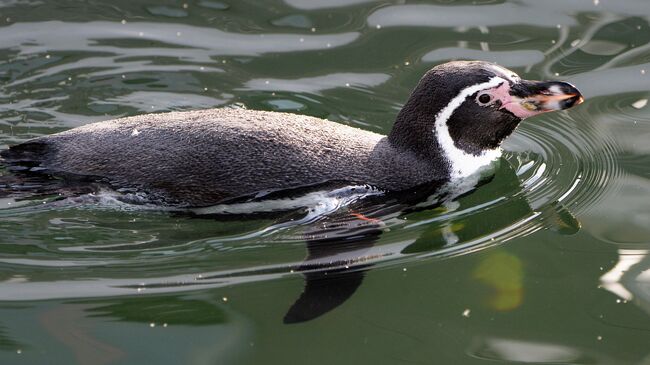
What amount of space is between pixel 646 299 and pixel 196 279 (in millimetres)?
2088

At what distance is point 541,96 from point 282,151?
143 cm

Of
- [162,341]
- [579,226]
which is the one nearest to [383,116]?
[579,226]

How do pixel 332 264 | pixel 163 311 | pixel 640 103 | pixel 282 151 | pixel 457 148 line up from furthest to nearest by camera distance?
pixel 640 103, pixel 457 148, pixel 282 151, pixel 332 264, pixel 163 311

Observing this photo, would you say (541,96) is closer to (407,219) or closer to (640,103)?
(407,219)

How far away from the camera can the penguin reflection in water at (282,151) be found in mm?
5297

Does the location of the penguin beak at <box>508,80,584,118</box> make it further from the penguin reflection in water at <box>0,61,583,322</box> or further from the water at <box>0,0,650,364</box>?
the water at <box>0,0,650,364</box>

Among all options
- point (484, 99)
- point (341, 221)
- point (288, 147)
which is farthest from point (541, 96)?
point (288, 147)

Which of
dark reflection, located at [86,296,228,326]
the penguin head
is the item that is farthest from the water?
the penguin head

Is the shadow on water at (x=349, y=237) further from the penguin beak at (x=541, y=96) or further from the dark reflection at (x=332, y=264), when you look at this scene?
the penguin beak at (x=541, y=96)

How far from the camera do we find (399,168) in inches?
219

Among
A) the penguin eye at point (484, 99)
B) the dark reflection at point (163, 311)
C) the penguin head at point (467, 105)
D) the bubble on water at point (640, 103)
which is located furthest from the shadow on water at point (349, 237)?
the bubble on water at point (640, 103)

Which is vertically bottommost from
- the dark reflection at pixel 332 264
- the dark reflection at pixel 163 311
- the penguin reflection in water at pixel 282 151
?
the dark reflection at pixel 163 311

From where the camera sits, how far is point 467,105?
220 inches

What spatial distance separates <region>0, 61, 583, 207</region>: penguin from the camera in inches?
209
